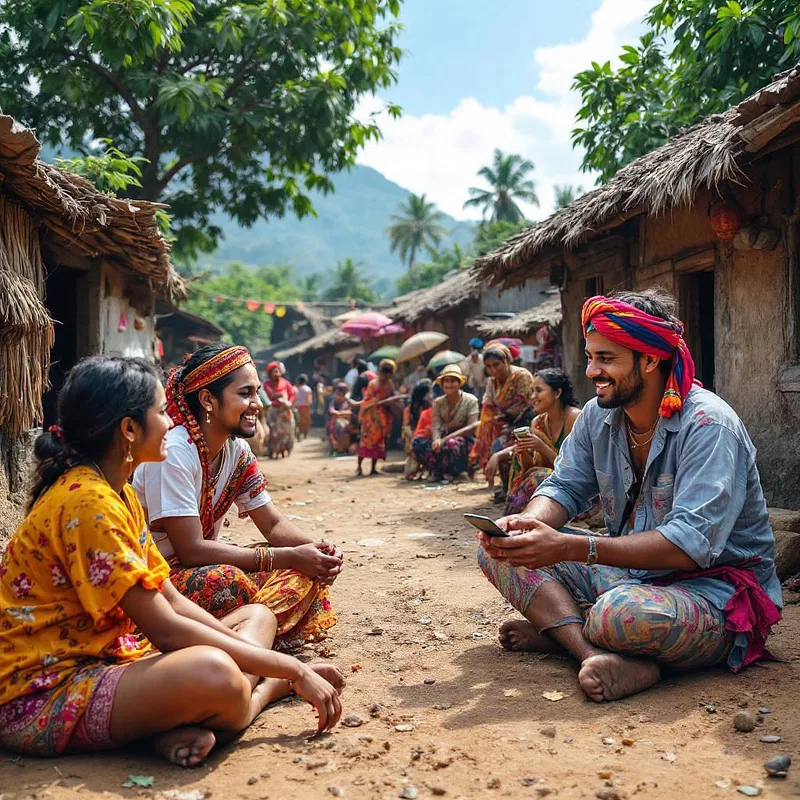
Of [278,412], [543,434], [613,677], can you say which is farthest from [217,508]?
[278,412]

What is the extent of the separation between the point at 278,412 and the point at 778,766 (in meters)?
14.7

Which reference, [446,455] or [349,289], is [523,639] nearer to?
[446,455]

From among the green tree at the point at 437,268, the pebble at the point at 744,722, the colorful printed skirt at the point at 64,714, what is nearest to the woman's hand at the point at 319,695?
the colorful printed skirt at the point at 64,714

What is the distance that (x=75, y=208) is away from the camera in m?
5.95

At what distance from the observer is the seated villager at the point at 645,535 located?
10.2 ft

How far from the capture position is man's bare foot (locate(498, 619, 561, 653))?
3717 mm

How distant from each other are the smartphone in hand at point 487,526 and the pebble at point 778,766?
1.15 meters

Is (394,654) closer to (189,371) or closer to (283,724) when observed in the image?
(283,724)

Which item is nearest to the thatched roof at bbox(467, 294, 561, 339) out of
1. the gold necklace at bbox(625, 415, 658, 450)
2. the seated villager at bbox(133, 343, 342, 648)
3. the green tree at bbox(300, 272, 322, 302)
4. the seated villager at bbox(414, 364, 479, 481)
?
the seated villager at bbox(414, 364, 479, 481)

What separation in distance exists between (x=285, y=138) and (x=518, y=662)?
450 inches

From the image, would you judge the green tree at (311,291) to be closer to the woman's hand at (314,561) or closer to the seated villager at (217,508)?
the seated villager at (217,508)

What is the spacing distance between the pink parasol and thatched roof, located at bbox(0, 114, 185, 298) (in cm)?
1205

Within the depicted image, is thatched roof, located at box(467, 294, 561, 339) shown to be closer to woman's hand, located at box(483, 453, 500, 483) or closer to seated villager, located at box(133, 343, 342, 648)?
woman's hand, located at box(483, 453, 500, 483)

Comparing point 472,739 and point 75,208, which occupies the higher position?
point 75,208
